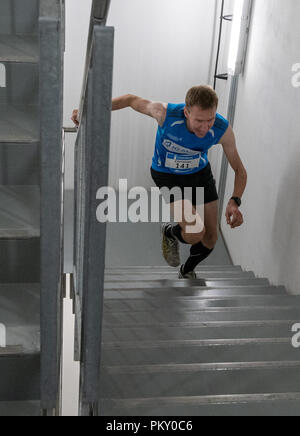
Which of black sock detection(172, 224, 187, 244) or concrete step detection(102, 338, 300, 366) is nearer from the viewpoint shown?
concrete step detection(102, 338, 300, 366)

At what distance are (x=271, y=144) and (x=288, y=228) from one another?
0.68 metres

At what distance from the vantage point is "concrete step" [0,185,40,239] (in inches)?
67.7

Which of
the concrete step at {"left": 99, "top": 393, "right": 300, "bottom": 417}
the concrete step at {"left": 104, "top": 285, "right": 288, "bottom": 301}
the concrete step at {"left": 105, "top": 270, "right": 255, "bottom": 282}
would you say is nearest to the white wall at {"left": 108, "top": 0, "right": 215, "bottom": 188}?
the concrete step at {"left": 105, "top": 270, "right": 255, "bottom": 282}

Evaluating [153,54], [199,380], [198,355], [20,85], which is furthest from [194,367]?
[153,54]

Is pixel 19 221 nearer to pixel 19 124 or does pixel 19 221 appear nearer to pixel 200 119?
pixel 19 124

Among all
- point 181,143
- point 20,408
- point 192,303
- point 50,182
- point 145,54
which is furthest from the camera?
point 145,54

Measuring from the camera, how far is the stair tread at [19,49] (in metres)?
1.96


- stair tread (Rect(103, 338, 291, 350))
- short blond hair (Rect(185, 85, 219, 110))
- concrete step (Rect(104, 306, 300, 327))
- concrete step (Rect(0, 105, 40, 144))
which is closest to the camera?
concrete step (Rect(0, 105, 40, 144))

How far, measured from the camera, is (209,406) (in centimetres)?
187

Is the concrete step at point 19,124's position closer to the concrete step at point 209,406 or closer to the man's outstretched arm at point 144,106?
the concrete step at point 209,406

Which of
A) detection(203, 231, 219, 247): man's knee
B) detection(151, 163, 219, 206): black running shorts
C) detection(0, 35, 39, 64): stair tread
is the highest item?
detection(0, 35, 39, 64): stair tread

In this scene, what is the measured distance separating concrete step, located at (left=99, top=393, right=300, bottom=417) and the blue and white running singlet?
6.26 feet

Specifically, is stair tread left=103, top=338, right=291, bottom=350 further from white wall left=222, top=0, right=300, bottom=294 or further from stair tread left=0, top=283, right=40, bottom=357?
white wall left=222, top=0, right=300, bottom=294

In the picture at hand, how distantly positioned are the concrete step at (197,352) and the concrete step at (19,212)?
0.67m
